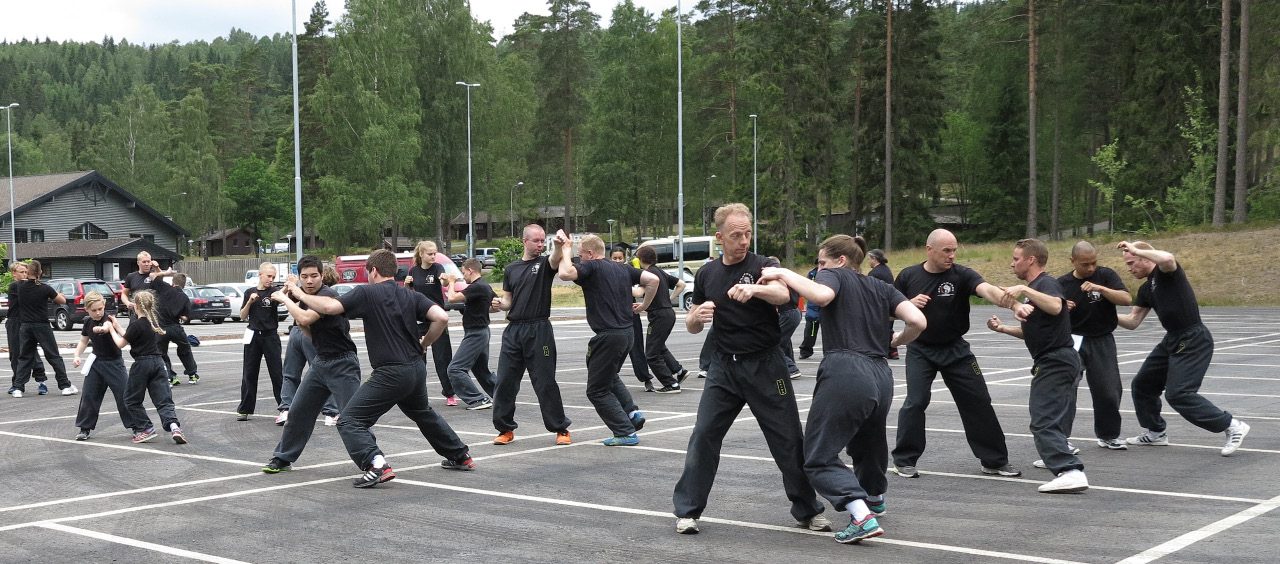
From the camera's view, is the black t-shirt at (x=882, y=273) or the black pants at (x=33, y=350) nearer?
the black t-shirt at (x=882, y=273)

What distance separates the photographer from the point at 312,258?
952cm

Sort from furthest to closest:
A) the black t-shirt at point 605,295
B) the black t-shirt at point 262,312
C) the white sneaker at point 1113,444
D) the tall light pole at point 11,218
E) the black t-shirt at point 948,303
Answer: the tall light pole at point 11,218, the black t-shirt at point 262,312, the black t-shirt at point 605,295, the white sneaker at point 1113,444, the black t-shirt at point 948,303

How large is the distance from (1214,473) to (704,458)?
4248 millimetres

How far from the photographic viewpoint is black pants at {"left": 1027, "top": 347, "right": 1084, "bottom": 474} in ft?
Answer: 24.8

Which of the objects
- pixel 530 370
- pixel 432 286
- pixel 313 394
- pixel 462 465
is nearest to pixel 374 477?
pixel 462 465

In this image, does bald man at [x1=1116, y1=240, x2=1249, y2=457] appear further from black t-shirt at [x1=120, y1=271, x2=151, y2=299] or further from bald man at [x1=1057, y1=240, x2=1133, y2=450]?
black t-shirt at [x1=120, y1=271, x2=151, y2=299]

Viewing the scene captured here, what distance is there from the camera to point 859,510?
19.9 feet

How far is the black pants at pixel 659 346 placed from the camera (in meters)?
14.2

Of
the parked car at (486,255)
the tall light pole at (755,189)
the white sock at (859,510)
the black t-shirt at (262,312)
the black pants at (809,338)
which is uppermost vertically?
the tall light pole at (755,189)

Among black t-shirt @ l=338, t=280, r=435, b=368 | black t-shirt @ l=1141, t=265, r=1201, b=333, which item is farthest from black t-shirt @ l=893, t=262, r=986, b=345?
black t-shirt @ l=338, t=280, r=435, b=368

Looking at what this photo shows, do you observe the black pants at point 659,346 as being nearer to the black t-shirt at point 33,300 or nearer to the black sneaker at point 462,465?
the black sneaker at point 462,465

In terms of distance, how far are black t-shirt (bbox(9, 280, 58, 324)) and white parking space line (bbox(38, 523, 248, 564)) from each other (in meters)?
9.40

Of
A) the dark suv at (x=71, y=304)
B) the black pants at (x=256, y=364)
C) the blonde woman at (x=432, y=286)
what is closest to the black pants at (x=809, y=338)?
the blonde woman at (x=432, y=286)

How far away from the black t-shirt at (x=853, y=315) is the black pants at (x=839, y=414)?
0.22 feet
